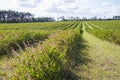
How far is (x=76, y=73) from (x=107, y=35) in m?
19.1

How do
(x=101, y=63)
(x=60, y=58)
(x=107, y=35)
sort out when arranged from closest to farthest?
1. (x=60, y=58)
2. (x=101, y=63)
3. (x=107, y=35)

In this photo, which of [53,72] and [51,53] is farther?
[51,53]

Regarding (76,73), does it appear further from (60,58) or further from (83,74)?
(60,58)

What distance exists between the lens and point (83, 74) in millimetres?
9352

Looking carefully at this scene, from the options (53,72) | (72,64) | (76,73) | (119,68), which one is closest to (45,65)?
(53,72)

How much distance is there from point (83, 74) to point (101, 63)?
118 inches

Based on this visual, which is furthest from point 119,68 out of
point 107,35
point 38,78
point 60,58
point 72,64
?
point 107,35

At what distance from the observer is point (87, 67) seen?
10.7 m

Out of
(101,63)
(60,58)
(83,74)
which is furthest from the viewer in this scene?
(101,63)

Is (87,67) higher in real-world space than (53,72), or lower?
lower

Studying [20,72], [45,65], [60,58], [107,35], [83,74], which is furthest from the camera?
[107,35]

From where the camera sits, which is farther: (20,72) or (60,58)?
(60,58)

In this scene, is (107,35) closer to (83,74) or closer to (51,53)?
(83,74)

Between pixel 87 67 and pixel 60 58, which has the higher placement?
pixel 60 58
